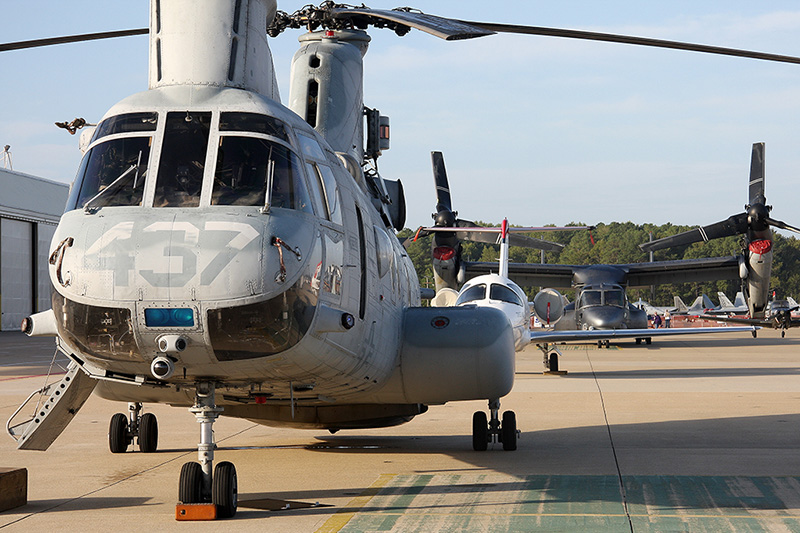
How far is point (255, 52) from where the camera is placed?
7.43 meters

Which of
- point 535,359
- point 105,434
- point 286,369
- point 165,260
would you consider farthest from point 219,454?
point 535,359

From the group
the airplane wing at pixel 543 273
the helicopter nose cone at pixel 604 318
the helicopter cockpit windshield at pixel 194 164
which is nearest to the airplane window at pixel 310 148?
the helicopter cockpit windshield at pixel 194 164

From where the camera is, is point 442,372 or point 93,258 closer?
point 93,258

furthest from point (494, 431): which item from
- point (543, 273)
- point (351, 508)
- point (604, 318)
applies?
point (543, 273)

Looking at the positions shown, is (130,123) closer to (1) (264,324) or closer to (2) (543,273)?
(1) (264,324)

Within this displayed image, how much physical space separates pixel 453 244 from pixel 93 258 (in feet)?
101

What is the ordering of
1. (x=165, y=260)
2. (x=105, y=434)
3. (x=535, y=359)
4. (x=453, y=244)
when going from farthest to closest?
(x=453, y=244) < (x=535, y=359) < (x=105, y=434) < (x=165, y=260)

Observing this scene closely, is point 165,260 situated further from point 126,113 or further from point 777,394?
Result: point 777,394

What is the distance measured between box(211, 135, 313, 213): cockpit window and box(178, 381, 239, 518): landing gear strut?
1.36 m

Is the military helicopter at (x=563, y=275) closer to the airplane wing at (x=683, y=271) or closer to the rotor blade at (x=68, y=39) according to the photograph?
the airplane wing at (x=683, y=271)

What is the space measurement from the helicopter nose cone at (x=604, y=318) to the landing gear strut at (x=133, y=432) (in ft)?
94.2

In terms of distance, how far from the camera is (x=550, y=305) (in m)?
26.9

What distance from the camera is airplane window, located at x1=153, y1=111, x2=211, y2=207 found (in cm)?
604

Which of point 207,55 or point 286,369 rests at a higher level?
point 207,55
